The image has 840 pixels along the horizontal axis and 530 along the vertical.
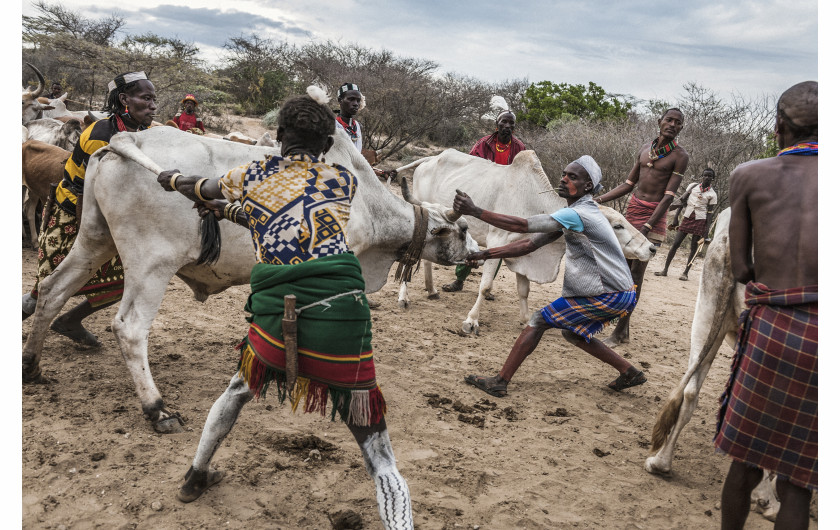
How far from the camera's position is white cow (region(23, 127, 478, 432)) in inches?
143

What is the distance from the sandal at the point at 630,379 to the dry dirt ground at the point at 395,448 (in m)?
0.09

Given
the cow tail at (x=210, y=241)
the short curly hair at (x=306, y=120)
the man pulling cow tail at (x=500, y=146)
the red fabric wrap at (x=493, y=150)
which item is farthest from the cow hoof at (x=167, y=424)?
the red fabric wrap at (x=493, y=150)

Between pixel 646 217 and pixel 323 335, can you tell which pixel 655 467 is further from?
pixel 646 217

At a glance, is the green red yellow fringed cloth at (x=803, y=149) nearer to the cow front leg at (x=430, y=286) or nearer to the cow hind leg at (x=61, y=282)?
the cow hind leg at (x=61, y=282)

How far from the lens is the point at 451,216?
14.4 feet

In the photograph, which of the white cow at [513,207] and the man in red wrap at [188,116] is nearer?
the white cow at [513,207]

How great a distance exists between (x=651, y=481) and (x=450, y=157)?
16.6 ft

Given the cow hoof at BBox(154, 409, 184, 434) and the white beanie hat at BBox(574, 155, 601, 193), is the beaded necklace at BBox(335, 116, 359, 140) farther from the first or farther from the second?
the cow hoof at BBox(154, 409, 184, 434)

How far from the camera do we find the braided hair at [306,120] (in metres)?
2.49

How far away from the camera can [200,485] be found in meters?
2.94

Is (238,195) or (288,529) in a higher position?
(238,195)

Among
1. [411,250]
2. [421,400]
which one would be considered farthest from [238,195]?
[421,400]

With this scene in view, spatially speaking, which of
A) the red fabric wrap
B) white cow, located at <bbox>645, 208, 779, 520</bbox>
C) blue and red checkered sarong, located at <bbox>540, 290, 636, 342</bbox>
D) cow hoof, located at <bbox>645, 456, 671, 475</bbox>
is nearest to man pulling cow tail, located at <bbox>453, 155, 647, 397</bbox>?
blue and red checkered sarong, located at <bbox>540, 290, 636, 342</bbox>

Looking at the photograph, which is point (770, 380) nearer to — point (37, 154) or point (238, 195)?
point (238, 195)
